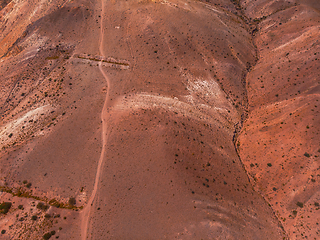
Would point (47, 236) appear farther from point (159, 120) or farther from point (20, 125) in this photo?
point (159, 120)

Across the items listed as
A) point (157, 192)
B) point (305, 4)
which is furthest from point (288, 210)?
point (305, 4)

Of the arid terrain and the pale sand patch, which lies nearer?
the arid terrain

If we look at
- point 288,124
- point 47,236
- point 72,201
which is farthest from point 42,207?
point 288,124

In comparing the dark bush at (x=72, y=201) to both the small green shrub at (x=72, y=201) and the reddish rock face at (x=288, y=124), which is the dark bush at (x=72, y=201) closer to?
the small green shrub at (x=72, y=201)

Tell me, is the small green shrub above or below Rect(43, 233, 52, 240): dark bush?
above

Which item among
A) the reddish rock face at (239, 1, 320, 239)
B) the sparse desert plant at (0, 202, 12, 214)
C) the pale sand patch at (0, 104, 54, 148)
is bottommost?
the reddish rock face at (239, 1, 320, 239)

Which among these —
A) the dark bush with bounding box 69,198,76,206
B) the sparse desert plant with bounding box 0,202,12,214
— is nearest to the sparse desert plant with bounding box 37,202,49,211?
the dark bush with bounding box 69,198,76,206

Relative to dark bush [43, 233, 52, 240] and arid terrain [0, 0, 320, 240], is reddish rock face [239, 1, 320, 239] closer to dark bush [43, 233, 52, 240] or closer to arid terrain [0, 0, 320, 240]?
arid terrain [0, 0, 320, 240]

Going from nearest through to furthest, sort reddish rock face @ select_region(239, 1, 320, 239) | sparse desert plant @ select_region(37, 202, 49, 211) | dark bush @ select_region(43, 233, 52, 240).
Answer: dark bush @ select_region(43, 233, 52, 240) → sparse desert plant @ select_region(37, 202, 49, 211) → reddish rock face @ select_region(239, 1, 320, 239)

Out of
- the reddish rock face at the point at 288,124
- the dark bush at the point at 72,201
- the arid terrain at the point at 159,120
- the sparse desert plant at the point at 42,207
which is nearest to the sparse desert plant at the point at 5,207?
the arid terrain at the point at 159,120
